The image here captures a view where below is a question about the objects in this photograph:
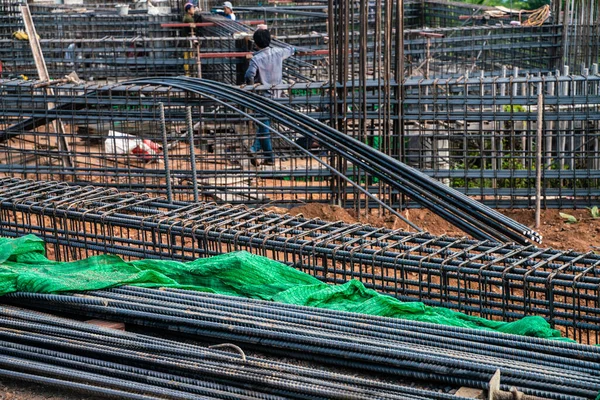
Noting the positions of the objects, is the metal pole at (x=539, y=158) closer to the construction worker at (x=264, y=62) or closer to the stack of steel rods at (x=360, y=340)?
the construction worker at (x=264, y=62)

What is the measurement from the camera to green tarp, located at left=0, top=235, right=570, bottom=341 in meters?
5.81

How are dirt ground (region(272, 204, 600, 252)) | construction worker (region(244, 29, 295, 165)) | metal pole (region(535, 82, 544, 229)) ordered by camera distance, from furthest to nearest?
construction worker (region(244, 29, 295, 165)) < dirt ground (region(272, 204, 600, 252)) < metal pole (region(535, 82, 544, 229))

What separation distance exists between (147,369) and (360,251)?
88.7 inches

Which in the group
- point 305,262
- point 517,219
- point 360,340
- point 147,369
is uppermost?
point 360,340

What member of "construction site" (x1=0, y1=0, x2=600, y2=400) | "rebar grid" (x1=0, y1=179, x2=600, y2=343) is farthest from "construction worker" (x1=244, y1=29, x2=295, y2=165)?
"rebar grid" (x1=0, y1=179, x2=600, y2=343)

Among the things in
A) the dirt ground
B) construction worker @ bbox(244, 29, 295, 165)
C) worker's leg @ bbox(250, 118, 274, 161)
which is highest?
construction worker @ bbox(244, 29, 295, 165)

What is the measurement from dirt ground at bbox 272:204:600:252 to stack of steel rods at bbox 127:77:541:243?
1612mm

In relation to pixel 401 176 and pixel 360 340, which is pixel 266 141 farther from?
pixel 360 340

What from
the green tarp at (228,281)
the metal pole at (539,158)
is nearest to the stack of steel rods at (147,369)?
the green tarp at (228,281)

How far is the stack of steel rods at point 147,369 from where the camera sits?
4602 millimetres

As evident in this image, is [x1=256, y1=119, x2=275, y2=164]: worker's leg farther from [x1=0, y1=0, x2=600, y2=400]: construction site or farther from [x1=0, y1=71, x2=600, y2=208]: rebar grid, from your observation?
[x1=0, y1=71, x2=600, y2=208]: rebar grid

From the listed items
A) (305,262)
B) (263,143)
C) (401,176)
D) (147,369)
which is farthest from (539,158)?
(147,369)

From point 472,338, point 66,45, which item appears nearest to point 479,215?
point 472,338

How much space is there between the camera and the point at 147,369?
16.4 feet
